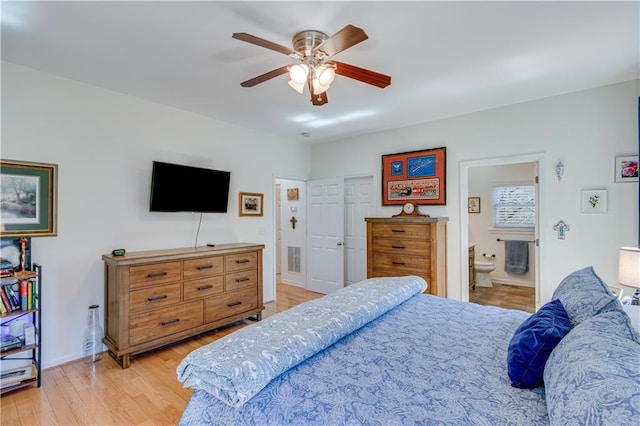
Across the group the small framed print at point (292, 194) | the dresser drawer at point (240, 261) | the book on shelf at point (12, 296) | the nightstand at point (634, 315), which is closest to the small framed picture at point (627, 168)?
the nightstand at point (634, 315)

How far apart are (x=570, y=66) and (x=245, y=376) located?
3353mm

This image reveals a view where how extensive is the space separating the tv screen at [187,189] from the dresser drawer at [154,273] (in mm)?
669

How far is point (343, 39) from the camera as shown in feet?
5.46

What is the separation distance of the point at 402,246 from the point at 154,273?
277cm

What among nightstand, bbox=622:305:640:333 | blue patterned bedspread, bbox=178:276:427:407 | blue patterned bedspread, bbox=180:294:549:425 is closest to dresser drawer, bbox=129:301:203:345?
blue patterned bedspread, bbox=178:276:427:407

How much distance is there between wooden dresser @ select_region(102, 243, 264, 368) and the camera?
2.68m

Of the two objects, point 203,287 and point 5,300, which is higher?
point 5,300

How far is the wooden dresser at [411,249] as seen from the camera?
142 inches

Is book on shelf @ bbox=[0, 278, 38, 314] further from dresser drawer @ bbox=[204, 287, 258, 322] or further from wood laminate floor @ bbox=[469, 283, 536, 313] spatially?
wood laminate floor @ bbox=[469, 283, 536, 313]

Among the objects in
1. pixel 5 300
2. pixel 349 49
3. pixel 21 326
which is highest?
pixel 349 49

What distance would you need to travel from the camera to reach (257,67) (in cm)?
255

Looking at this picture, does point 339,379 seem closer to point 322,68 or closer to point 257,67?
point 322,68

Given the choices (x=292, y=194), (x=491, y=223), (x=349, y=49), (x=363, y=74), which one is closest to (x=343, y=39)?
(x=363, y=74)

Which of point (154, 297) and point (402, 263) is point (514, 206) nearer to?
point (402, 263)
